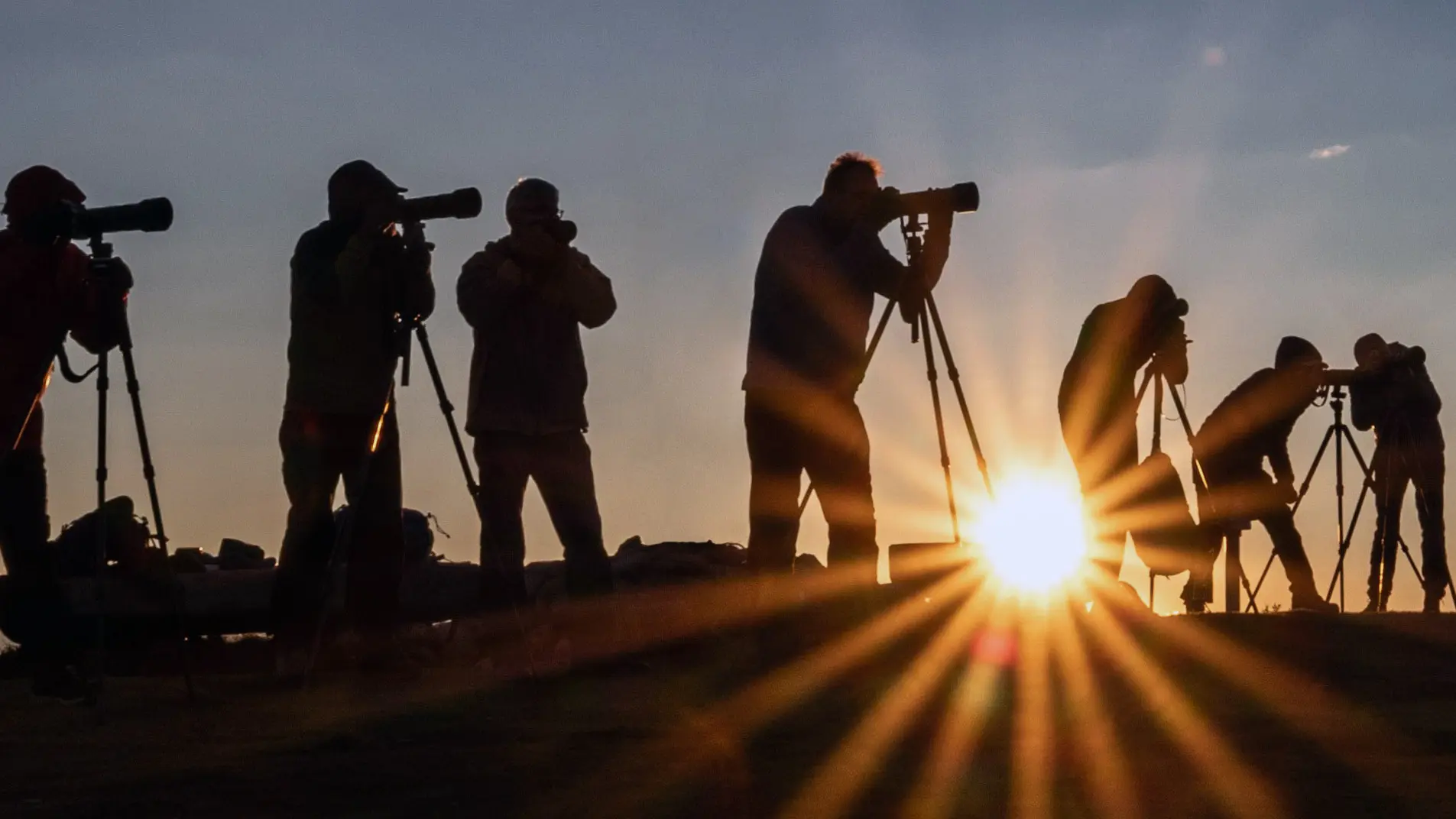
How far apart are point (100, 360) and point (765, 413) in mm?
3104

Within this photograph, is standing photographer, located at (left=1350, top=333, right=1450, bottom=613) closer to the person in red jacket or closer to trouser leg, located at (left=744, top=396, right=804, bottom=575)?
trouser leg, located at (left=744, top=396, right=804, bottom=575)

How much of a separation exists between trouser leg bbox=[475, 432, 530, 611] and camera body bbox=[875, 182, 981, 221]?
2.14 meters

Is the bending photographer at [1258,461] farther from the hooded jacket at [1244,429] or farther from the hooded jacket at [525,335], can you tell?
the hooded jacket at [525,335]

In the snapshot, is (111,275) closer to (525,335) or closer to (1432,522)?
(525,335)

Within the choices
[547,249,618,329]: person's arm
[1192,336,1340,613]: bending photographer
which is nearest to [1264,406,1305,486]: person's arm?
[1192,336,1340,613]: bending photographer

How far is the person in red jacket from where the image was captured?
7844 mm

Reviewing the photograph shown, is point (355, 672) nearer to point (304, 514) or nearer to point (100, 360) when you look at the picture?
point (304, 514)

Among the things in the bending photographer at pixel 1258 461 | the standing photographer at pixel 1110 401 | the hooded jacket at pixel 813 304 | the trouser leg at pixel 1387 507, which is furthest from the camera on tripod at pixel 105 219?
the trouser leg at pixel 1387 507

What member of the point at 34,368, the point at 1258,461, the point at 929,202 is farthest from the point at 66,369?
the point at 1258,461

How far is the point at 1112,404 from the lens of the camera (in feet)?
35.6

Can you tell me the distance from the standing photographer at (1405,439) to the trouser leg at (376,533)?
933cm

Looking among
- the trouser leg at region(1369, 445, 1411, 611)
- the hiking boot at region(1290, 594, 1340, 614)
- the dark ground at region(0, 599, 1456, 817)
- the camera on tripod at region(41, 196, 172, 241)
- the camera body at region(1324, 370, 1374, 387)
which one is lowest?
the dark ground at region(0, 599, 1456, 817)

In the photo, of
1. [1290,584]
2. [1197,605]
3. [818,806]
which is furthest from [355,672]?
[1290,584]

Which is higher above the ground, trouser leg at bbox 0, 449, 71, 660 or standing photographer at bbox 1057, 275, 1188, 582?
standing photographer at bbox 1057, 275, 1188, 582
